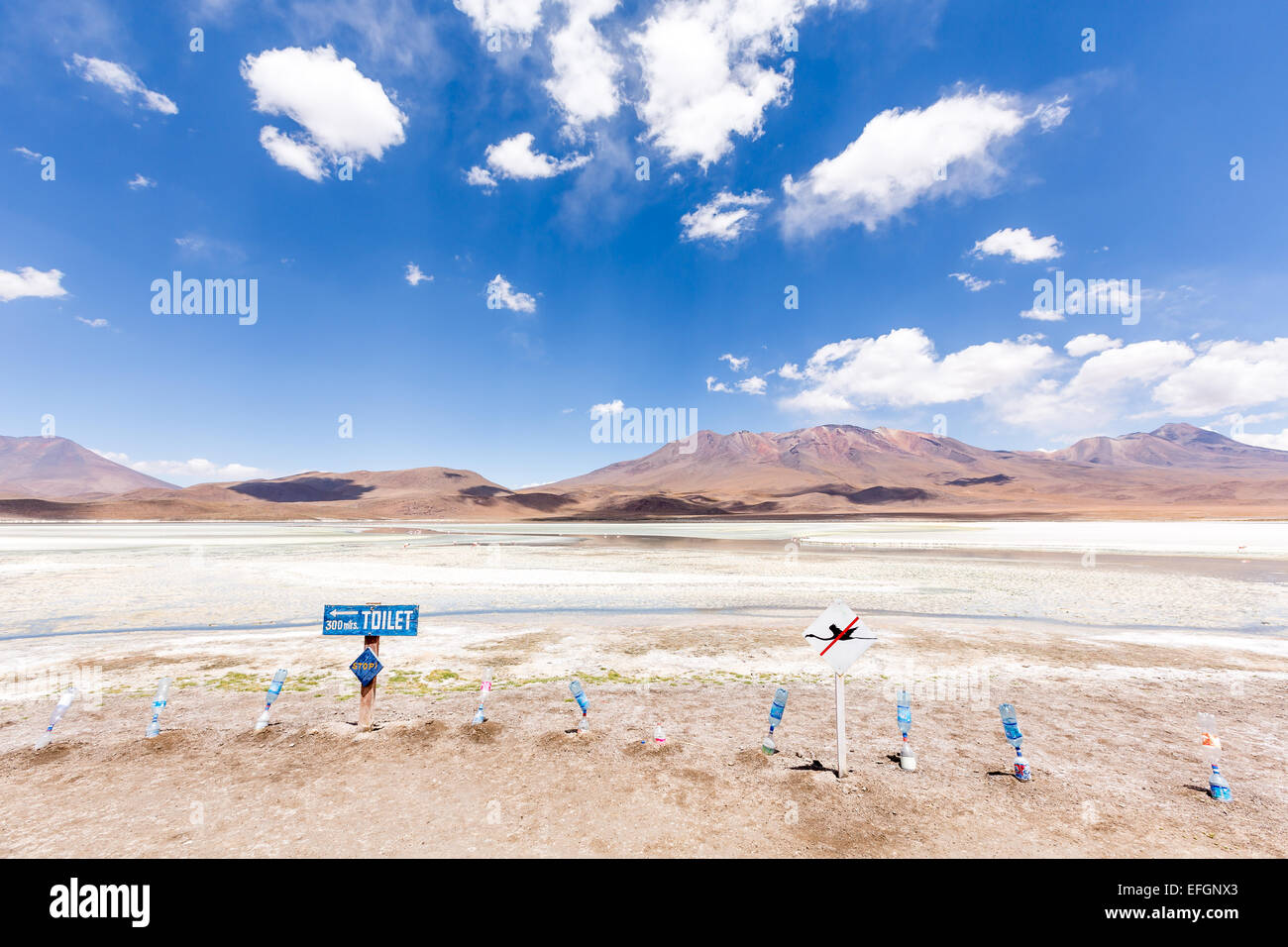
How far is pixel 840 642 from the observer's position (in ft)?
20.1

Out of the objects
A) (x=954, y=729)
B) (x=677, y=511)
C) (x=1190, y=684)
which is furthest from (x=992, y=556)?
(x=677, y=511)

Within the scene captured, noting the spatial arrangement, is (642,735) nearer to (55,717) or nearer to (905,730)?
(905,730)

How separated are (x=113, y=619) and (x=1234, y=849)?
883 inches

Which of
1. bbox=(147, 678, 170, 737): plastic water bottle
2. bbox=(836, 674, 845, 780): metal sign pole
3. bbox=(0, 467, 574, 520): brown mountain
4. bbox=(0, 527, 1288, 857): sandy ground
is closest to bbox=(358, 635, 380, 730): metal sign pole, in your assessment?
bbox=(0, 527, 1288, 857): sandy ground

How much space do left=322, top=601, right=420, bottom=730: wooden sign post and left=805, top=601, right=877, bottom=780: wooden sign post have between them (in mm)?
5321

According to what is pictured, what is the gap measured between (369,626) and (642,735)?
4.08 meters

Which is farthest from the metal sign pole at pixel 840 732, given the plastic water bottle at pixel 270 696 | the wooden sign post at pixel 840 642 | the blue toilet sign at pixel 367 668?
the plastic water bottle at pixel 270 696

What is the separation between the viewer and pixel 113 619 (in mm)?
14984

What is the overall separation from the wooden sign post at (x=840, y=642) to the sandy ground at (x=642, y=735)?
0.51 meters

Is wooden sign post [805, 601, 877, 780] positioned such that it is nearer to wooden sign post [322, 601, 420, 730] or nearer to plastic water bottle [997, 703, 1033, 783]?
plastic water bottle [997, 703, 1033, 783]

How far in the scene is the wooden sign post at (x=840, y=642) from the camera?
5984mm

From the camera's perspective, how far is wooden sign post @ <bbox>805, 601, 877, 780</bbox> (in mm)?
5984

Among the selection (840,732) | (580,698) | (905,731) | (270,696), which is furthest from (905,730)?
(270,696)

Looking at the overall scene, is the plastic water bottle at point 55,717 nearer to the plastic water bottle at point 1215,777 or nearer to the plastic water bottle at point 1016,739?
the plastic water bottle at point 1016,739
